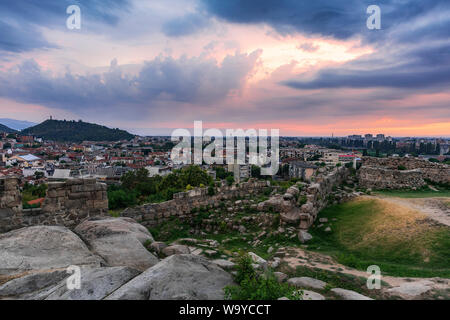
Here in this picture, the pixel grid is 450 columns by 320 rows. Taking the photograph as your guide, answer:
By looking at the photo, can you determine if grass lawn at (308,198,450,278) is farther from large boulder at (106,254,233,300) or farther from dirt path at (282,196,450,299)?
large boulder at (106,254,233,300)

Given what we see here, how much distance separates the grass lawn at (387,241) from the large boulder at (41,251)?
685cm

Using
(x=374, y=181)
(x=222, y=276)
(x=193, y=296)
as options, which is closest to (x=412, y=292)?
(x=222, y=276)

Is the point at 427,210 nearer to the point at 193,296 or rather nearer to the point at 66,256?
the point at 193,296

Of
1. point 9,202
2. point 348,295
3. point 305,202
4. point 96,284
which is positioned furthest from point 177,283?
point 305,202

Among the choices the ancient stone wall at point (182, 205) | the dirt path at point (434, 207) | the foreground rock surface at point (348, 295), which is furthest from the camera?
the ancient stone wall at point (182, 205)

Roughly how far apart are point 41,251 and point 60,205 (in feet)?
12.3

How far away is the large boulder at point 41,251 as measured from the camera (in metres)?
5.16

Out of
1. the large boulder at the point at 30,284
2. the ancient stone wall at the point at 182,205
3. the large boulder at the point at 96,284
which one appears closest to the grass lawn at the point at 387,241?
the large boulder at the point at 96,284

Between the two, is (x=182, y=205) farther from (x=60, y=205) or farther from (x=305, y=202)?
(x=305, y=202)

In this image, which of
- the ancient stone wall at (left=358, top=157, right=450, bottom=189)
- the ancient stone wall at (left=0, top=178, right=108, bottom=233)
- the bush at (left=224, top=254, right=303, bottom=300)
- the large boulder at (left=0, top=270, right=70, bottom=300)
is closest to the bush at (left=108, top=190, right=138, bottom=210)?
the ancient stone wall at (left=0, top=178, right=108, bottom=233)

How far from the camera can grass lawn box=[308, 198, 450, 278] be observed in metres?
6.51

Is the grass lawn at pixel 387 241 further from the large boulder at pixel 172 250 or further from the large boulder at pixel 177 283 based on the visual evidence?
the large boulder at pixel 172 250

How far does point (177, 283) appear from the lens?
4.12m
